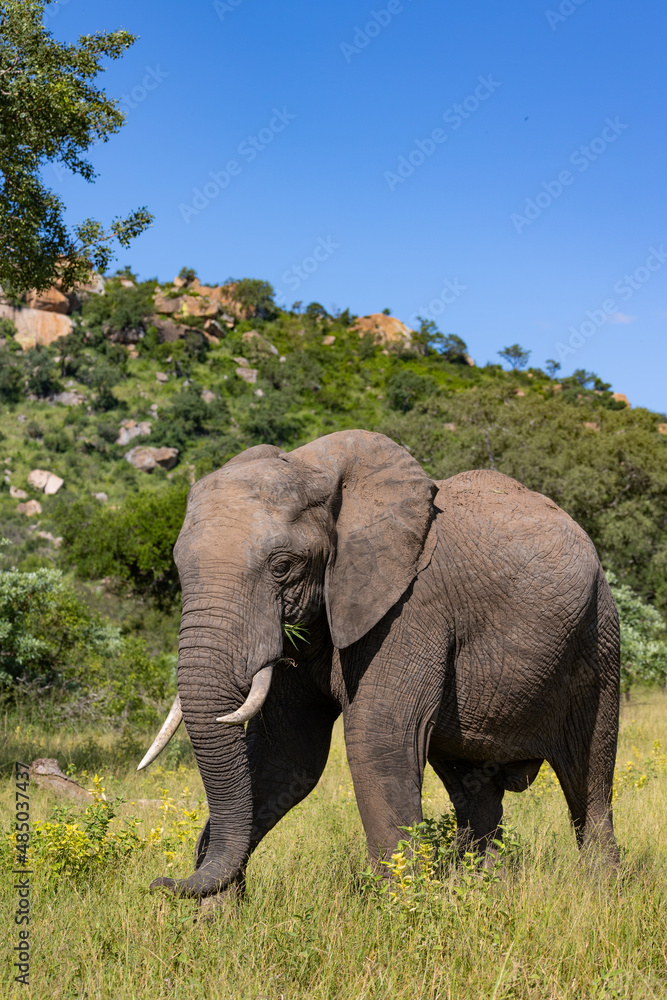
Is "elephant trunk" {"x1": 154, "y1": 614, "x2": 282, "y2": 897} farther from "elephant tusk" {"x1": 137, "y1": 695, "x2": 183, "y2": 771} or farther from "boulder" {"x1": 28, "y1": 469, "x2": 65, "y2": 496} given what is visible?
"boulder" {"x1": 28, "y1": 469, "x2": 65, "y2": 496}

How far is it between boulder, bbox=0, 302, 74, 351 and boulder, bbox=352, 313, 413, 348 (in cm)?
3063

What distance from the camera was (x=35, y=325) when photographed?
65.8 m

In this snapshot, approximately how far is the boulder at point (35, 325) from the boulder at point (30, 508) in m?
22.0

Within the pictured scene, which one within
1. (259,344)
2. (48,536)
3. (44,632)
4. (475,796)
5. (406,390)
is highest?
(259,344)

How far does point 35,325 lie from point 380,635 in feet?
221

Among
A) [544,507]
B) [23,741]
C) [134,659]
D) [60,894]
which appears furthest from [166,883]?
[134,659]

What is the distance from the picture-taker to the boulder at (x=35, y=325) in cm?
6506

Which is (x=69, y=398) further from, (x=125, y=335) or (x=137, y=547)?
(x=137, y=547)

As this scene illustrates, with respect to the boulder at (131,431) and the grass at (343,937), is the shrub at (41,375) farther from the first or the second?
the grass at (343,937)

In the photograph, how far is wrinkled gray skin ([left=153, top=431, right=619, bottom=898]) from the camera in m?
3.92

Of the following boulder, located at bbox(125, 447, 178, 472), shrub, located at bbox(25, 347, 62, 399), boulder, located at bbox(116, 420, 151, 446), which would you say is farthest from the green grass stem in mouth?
shrub, located at bbox(25, 347, 62, 399)

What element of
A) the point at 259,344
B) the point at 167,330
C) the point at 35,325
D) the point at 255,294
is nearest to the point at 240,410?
the point at 259,344

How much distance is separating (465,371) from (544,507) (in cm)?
7478

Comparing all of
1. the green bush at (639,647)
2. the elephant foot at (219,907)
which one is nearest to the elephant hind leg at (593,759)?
the elephant foot at (219,907)
